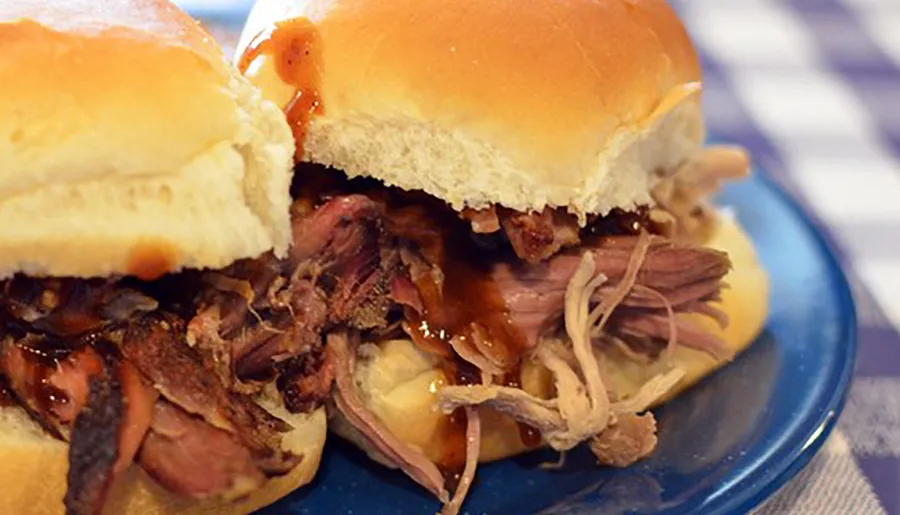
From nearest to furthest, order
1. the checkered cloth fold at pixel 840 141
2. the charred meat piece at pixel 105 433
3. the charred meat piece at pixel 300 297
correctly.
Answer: the charred meat piece at pixel 105 433 < the charred meat piece at pixel 300 297 < the checkered cloth fold at pixel 840 141

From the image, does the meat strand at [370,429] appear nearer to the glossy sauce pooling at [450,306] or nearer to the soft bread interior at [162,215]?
the glossy sauce pooling at [450,306]

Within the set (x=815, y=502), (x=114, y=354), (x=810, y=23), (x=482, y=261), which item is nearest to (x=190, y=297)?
(x=114, y=354)

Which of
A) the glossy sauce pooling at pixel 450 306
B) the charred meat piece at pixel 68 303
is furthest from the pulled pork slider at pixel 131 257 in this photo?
the glossy sauce pooling at pixel 450 306

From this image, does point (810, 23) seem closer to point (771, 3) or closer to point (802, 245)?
point (771, 3)

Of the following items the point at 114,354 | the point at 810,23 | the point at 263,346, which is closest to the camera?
the point at 114,354

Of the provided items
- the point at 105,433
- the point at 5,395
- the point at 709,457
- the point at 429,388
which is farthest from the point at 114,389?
the point at 709,457

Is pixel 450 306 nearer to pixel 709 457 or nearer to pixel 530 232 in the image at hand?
pixel 530 232
